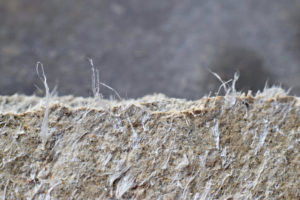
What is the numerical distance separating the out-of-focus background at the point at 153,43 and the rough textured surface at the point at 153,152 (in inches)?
30.5

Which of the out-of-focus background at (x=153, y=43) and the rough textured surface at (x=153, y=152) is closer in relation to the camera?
the rough textured surface at (x=153, y=152)

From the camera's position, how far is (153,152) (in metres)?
0.73

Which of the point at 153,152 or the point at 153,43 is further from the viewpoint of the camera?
the point at 153,43

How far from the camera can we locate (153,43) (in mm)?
1708

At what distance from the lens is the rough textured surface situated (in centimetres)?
71

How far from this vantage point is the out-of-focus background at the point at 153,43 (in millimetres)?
1581

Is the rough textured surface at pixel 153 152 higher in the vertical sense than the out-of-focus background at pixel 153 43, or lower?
lower

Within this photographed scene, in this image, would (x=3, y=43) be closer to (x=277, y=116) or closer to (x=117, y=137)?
(x=117, y=137)

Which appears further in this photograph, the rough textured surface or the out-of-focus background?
the out-of-focus background

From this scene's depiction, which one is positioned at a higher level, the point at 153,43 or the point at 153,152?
the point at 153,43

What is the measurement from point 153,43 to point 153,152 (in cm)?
104

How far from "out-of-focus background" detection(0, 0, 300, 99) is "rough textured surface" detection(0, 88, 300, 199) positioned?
2.54ft

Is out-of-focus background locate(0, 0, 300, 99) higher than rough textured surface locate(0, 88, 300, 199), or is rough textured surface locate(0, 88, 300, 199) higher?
out-of-focus background locate(0, 0, 300, 99)

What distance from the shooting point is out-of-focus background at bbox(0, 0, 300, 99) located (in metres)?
1.58
